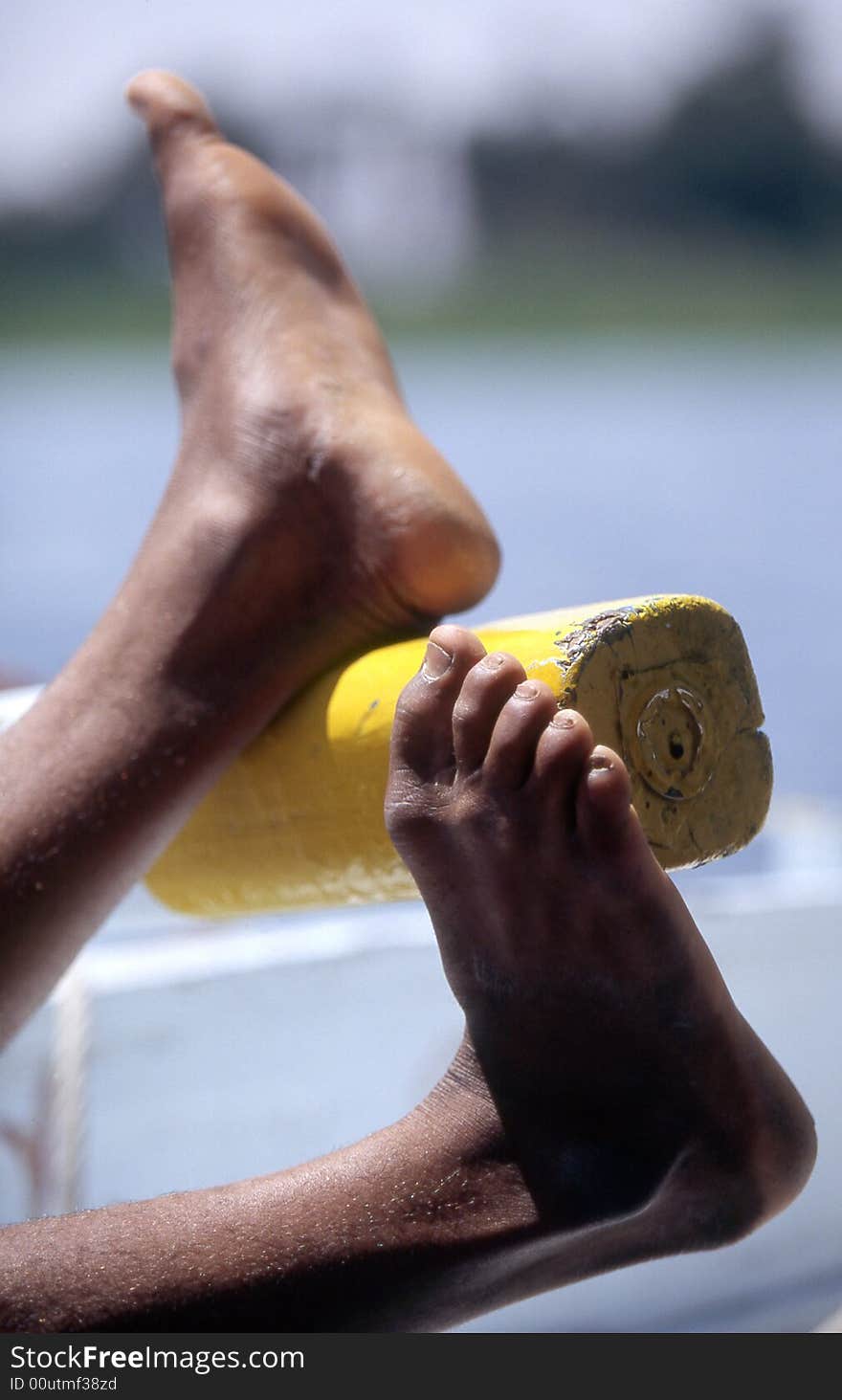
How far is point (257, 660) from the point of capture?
679mm

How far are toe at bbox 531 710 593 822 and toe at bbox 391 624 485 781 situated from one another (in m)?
0.05

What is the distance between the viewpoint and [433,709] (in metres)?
0.50

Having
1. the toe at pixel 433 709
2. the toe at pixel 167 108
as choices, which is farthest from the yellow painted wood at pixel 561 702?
the toe at pixel 167 108

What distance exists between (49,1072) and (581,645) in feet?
2.34

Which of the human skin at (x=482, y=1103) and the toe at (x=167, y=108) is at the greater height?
the toe at (x=167, y=108)

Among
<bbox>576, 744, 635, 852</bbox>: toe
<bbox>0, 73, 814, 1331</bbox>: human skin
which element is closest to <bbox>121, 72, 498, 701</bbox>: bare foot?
<bbox>0, 73, 814, 1331</bbox>: human skin

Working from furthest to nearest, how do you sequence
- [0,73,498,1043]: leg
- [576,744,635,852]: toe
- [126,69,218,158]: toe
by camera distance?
[126,69,218,158]: toe
[0,73,498,1043]: leg
[576,744,635,852]: toe

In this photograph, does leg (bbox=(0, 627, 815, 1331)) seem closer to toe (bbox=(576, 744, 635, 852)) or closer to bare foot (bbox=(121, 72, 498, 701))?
toe (bbox=(576, 744, 635, 852))

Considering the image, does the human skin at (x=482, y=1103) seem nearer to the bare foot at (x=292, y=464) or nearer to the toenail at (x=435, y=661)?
the toenail at (x=435, y=661)

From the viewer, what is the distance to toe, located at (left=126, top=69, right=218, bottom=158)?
82 centimetres

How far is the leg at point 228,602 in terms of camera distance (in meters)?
0.63

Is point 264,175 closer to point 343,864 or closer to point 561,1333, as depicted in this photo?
point 343,864

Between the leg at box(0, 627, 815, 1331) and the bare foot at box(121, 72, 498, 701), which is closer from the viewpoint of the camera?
the leg at box(0, 627, 815, 1331)

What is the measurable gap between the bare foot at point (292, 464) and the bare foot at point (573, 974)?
172 mm
